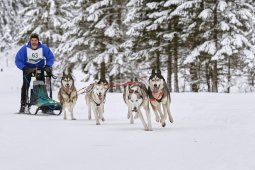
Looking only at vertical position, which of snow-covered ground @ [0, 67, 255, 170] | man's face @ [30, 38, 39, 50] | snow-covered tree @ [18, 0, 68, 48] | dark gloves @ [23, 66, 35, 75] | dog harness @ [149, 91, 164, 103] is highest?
snow-covered tree @ [18, 0, 68, 48]

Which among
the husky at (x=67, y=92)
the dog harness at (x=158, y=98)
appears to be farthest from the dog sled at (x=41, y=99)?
the dog harness at (x=158, y=98)

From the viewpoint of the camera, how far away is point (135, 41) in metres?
24.2

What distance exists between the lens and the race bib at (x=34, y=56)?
460 inches

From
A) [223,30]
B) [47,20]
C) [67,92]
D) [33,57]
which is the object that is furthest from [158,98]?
[47,20]

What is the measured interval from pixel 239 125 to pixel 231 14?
13786 mm

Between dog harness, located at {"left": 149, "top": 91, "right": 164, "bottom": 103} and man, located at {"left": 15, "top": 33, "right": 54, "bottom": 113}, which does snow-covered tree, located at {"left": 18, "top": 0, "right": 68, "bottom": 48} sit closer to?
man, located at {"left": 15, "top": 33, "right": 54, "bottom": 113}

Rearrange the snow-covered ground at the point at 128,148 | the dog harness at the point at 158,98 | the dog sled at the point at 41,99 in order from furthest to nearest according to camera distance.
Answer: the dog sled at the point at 41,99 → the dog harness at the point at 158,98 → the snow-covered ground at the point at 128,148

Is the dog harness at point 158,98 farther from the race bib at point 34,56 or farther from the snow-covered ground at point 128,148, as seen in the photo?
the race bib at point 34,56

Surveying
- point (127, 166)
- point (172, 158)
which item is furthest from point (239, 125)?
point (127, 166)

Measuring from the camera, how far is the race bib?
11688 millimetres

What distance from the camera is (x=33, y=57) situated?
11742 mm

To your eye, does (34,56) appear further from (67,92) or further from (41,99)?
(67,92)

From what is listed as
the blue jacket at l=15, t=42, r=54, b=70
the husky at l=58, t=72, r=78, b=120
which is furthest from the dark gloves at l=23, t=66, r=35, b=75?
the husky at l=58, t=72, r=78, b=120

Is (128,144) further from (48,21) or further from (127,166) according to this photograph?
(48,21)
